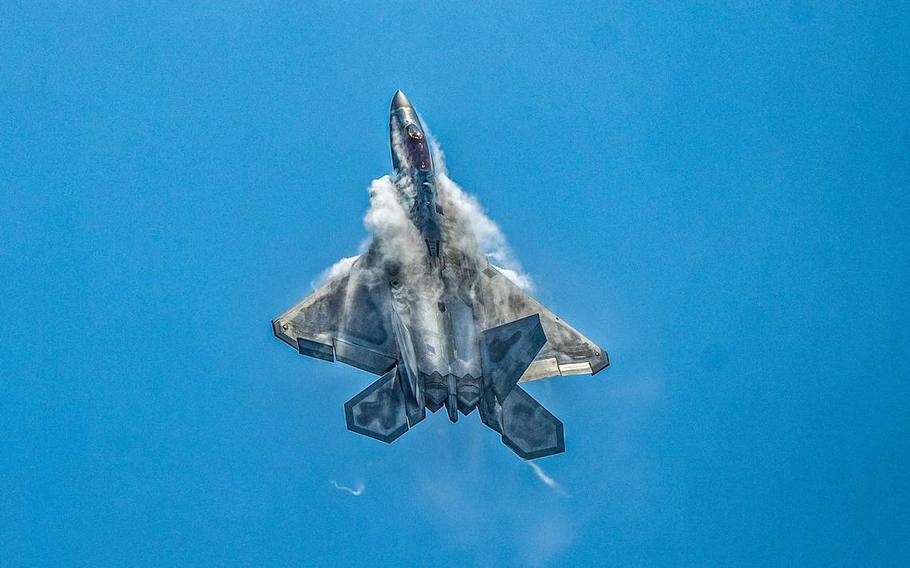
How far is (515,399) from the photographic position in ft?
128

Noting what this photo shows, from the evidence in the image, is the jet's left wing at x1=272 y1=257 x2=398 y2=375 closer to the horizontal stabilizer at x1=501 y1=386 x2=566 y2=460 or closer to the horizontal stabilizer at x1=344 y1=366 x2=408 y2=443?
the horizontal stabilizer at x1=344 y1=366 x2=408 y2=443

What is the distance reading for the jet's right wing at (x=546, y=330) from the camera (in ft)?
136

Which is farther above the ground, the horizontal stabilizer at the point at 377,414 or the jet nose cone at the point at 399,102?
the jet nose cone at the point at 399,102

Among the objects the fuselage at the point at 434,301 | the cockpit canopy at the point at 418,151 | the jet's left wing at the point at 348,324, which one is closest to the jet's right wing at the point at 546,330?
the fuselage at the point at 434,301

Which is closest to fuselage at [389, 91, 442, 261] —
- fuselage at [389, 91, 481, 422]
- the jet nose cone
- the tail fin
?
fuselage at [389, 91, 481, 422]

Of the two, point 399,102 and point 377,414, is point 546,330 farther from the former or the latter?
point 399,102

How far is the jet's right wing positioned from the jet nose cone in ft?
26.1

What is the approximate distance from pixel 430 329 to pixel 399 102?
420 inches

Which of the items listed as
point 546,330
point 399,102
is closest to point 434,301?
point 546,330

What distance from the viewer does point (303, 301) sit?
42438mm

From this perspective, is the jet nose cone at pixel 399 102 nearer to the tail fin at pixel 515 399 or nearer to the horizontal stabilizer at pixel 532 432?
the tail fin at pixel 515 399

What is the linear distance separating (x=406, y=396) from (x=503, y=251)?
8.59 meters

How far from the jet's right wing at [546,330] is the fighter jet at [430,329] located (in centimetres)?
5

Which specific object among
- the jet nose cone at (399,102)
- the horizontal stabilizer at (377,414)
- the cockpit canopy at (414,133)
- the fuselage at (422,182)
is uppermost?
the jet nose cone at (399,102)
